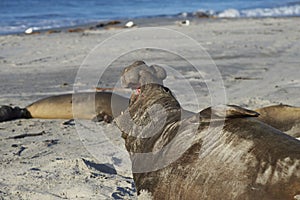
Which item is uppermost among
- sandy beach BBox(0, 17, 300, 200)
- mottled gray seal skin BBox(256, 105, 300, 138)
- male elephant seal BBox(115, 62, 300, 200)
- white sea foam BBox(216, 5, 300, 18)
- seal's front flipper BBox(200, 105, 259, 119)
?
seal's front flipper BBox(200, 105, 259, 119)

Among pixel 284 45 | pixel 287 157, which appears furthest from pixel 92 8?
pixel 287 157

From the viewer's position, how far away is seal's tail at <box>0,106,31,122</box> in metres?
7.60

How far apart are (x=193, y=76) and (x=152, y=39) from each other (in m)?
5.44

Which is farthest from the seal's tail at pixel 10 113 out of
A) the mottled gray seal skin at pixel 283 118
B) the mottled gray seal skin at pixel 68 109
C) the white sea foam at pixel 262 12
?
the white sea foam at pixel 262 12

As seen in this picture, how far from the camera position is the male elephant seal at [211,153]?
10.0 ft

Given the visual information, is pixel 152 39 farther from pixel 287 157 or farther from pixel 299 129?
pixel 287 157

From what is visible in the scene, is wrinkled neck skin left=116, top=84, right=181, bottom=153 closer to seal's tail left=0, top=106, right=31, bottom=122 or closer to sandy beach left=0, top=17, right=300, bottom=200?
sandy beach left=0, top=17, right=300, bottom=200

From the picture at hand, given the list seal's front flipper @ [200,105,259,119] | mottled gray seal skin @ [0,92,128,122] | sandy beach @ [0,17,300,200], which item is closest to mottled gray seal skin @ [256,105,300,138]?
sandy beach @ [0,17,300,200]

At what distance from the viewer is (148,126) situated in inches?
→ 155

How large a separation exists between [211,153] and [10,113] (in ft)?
15.5

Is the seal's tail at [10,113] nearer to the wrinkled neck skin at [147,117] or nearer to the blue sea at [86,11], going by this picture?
the wrinkled neck skin at [147,117]

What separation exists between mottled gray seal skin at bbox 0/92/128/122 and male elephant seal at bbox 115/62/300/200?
11.2ft

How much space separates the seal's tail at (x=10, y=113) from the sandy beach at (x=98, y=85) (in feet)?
0.32

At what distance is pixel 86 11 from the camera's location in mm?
31000
